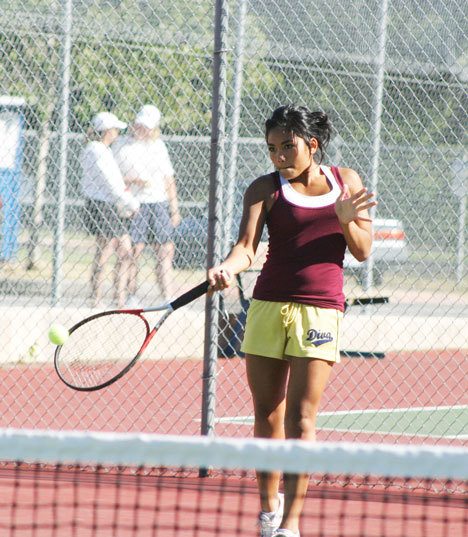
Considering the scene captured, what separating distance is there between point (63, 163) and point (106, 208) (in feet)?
2.60

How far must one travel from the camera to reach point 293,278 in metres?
4.47

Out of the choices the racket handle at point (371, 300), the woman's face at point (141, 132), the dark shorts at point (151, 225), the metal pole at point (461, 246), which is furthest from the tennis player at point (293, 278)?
the dark shorts at point (151, 225)

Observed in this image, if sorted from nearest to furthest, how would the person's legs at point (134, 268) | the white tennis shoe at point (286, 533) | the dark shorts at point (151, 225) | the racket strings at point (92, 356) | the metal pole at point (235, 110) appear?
the white tennis shoe at point (286, 533) < the racket strings at point (92, 356) < the metal pole at point (235, 110) < the person's legs at point (134, 268) < the dark shorts at point (151, 225)

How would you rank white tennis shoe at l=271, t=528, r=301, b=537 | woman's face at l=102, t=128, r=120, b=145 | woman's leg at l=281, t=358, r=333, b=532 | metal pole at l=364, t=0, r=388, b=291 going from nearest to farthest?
white tennis shoe at l=271, t=528, r=301, b=537 < woman's leg at l=281, t=358, r=333, b=532 < metal pole at l=364, t=0, r=388, b=291 < woman's face at l=102, t=128, r=120, b=145

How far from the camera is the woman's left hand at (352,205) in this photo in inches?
168

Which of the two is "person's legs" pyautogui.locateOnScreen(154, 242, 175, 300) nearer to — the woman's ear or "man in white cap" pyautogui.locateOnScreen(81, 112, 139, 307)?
"man in white cap" pyautogui.locateOnScreen(81, 112, 139, 307)

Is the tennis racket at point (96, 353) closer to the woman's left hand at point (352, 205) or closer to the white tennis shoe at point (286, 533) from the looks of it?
the woman's left hand at point (352, 205)

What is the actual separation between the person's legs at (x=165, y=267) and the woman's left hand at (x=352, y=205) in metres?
4.30

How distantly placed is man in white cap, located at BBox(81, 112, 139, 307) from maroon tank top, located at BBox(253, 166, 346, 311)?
370 centimetres

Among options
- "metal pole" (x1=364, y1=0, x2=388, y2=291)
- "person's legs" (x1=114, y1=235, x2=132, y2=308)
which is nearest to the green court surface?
"metal pole" (x1=364, y1=0, x2=388, y2=291)

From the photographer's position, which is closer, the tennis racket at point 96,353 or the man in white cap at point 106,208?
the tennis racket at point 96,353

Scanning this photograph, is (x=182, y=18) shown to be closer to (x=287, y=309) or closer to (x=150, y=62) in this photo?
(x=150, y=62)

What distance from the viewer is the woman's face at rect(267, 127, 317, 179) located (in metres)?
4.49

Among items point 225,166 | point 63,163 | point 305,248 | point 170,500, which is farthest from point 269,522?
point 63,163
